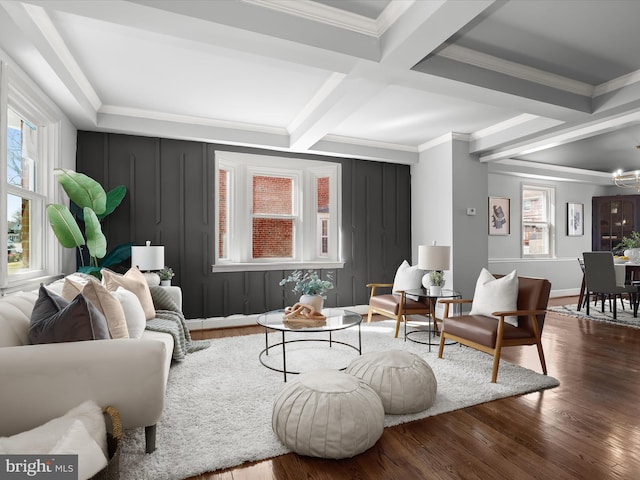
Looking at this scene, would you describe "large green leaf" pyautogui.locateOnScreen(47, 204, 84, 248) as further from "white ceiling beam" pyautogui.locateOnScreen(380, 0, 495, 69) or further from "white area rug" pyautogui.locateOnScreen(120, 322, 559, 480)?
"white ceiling beam" pyautogui.locateOnScreen(380, 0, 495, 69)

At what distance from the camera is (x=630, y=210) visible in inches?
294

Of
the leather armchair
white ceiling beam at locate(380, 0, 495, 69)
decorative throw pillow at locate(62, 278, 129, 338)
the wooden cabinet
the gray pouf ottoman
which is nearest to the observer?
white ceiling beam at locate(380, 0, 495, 69)

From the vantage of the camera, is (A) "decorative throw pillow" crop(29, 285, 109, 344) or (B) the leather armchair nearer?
(A) "decorative throw pillow" crop(29, 285, 109, 344)

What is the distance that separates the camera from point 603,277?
5.25m

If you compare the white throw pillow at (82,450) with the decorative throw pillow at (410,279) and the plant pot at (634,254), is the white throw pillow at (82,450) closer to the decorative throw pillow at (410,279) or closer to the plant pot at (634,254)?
the decorative throw pillow at (410,279)

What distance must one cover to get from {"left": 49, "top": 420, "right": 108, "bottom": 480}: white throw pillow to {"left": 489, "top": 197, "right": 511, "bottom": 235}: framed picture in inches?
261

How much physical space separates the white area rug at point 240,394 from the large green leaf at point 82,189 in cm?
179

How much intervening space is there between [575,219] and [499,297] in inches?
230

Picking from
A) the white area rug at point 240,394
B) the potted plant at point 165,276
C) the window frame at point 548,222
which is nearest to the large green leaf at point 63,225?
the potted plant at point 165,276

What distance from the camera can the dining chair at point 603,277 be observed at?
16.9ft

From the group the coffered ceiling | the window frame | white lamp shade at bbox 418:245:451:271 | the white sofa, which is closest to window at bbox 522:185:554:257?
the window frame

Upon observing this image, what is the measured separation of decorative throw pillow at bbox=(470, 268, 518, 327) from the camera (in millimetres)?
3150

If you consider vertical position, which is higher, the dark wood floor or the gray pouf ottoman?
the gray pouf ottoman

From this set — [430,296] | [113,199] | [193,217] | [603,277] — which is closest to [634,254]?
[603,277]
